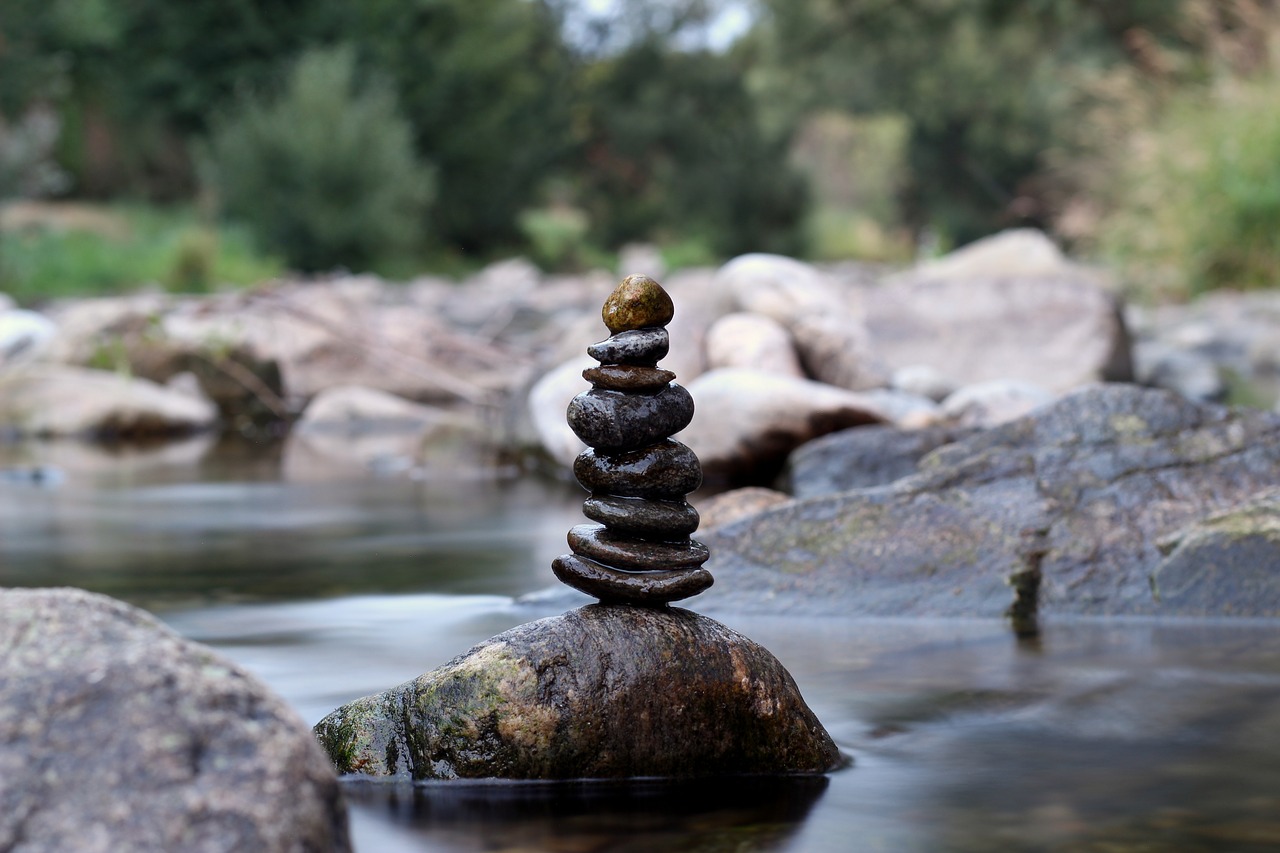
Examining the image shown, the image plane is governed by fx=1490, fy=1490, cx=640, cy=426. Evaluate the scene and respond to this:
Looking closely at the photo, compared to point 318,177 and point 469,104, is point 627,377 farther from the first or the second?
point 469,104

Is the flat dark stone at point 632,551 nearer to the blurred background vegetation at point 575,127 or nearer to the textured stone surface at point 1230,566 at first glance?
the textured stone surface at point 1230,566

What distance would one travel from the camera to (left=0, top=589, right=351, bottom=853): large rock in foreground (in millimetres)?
1604

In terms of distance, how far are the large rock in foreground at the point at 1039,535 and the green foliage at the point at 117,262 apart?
599 inches

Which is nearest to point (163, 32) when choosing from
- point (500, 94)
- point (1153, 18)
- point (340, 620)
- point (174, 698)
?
point (500, 94)

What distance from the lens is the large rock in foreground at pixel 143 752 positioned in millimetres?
1604

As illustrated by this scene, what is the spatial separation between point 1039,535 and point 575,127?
114ft

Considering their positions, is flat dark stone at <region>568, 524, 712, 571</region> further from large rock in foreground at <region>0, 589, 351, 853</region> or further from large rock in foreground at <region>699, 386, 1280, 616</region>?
large rock in foreground at <region>699, 386, 1280, 616</region>

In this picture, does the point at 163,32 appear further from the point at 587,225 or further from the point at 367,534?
the point at 367,534

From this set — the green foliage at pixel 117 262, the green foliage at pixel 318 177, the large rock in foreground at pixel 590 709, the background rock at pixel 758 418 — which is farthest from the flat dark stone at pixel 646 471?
the green foliage at pixel 318 177

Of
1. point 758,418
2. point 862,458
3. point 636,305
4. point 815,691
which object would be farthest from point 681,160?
point 636,305

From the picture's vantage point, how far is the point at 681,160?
116 ft

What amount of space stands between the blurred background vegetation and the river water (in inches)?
427

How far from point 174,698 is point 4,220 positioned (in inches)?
854

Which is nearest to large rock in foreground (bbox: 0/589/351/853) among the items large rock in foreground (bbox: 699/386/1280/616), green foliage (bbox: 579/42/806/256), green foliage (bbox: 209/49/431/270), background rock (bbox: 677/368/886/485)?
large rock in foreground (bbox: 699/386/1280/616)
